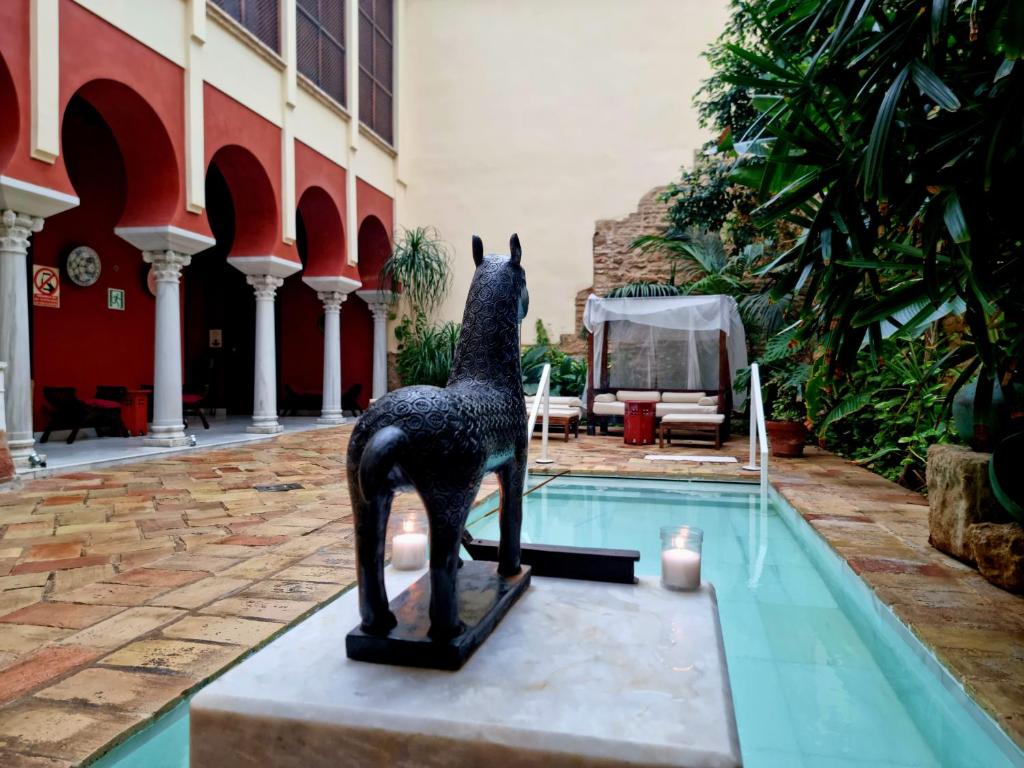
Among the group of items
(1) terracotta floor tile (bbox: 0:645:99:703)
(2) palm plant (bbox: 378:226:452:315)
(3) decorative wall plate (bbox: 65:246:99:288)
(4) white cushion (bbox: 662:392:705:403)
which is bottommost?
(1) terracotta floor tile (bbox: 0:645:99:703)

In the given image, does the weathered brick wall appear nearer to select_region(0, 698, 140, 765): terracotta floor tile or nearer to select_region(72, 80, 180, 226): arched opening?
select_region(72, 80, 180, 226): arched opening

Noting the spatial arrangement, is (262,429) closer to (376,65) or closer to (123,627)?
(123,627)

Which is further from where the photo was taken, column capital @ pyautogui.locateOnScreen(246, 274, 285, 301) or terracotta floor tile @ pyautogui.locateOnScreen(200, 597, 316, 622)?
column capital @ pyautogui.locateOnScreen(246, 274, 285, 301)

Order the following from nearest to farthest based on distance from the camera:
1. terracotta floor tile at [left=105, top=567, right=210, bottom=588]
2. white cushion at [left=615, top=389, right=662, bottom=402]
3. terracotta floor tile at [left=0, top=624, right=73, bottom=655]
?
terracotta floor tile at [left=0, top=624, right=73, bottom=655], terracotta floor tile at [left=105, top=567, right=210, bottom=588], white cushion at [left=615, top=389, right=662, bottom=402]

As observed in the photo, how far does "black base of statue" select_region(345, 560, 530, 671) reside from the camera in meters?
1.36

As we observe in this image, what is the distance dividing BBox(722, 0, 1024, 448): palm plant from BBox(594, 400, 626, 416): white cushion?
6.60 meters

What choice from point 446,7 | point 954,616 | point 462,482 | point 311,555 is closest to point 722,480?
point 954,616

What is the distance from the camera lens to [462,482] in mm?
1358

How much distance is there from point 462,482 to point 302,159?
9.26 metres

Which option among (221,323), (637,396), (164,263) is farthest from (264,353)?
(637,396)

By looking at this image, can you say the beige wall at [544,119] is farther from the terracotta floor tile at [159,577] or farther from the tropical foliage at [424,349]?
the terracotta floor tile at [159,577]

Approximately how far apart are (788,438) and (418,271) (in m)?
7.36

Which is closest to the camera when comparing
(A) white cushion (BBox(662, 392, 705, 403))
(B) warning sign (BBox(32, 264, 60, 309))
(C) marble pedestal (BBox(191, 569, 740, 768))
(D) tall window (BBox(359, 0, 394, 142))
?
(C) marble pedestal (BBox(191, 569, 740, 768))

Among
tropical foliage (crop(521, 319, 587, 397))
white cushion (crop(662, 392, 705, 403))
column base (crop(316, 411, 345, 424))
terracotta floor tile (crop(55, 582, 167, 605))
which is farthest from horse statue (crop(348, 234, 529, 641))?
column base (crop(316, 411, 345, 424))
